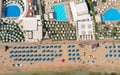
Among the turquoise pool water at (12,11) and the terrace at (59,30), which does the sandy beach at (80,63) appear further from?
the turquoise pool water at (12,11)

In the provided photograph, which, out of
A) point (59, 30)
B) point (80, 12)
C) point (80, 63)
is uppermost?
point (80, 12)

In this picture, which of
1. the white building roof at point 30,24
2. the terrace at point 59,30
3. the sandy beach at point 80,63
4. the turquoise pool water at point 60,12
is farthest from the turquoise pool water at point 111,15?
the white building roof at point 30,24

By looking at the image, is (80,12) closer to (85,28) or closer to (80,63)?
(85,28)

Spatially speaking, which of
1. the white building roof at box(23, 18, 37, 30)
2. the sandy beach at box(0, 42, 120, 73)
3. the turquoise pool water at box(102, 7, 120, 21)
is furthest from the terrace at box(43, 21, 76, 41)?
the turquoise pool water at box(102, 7, 120, 21)

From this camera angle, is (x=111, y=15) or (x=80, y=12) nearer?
(x=80, y=12)

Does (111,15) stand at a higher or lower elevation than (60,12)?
lower

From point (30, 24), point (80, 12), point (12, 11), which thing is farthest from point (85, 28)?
point (12, 11)
